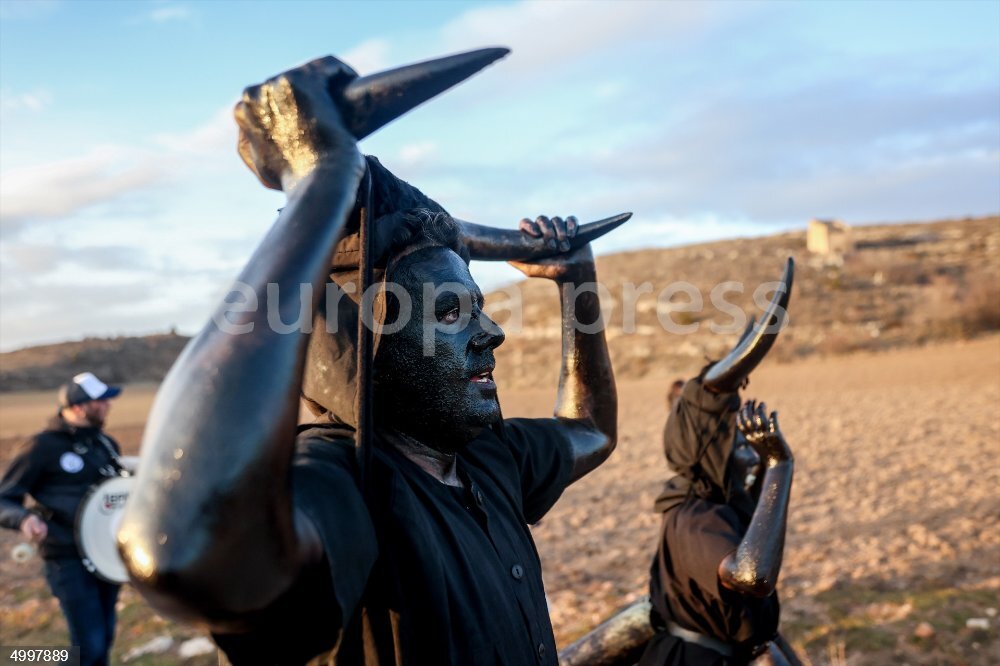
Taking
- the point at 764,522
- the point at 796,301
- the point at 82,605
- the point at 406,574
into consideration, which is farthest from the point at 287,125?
the point at 796,301

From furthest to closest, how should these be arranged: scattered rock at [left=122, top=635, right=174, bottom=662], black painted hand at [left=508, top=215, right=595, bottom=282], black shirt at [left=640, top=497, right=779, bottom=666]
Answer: scattered rock at [left=122, top=635, right=174, bottom=662], black shirt at [left=640, top=497, right=779, bottom=666], black painted hand at [left=508, top=215, right=595, bottom=282]

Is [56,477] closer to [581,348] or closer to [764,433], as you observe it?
[764,433]

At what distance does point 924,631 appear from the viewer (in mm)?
6527

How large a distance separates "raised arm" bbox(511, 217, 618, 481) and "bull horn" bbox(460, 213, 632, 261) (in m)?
0.04

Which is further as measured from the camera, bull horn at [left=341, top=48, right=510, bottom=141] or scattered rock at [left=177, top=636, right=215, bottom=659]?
scattered rock at [left=177, top=636, right=215, bottom=659]

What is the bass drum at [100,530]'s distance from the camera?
654 centimetres

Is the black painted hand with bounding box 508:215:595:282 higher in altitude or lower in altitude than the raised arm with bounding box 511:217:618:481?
higher

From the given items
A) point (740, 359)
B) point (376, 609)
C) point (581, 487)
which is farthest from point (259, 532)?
point (581, 487)

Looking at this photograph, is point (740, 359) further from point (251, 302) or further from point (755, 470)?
point (251, 302)

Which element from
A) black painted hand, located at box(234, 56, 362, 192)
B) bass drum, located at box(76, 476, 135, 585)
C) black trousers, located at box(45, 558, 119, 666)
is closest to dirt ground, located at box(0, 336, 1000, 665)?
black trousers, located at box(45, 558, 119, 666)

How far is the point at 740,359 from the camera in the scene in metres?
4.34

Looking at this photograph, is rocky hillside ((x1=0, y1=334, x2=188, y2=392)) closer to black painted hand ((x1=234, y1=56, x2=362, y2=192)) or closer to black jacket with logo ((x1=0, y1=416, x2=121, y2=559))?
black jacket with logo ((x1=0, y1=416, x2=121, y2=559))

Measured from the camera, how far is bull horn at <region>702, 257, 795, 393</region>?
159 inches

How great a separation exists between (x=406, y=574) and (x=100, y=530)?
5666 millimetres
